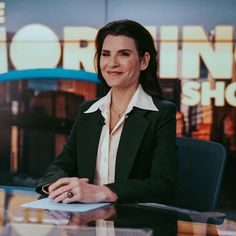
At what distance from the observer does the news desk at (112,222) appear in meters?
1.35

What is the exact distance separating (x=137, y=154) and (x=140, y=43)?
371 millimetres

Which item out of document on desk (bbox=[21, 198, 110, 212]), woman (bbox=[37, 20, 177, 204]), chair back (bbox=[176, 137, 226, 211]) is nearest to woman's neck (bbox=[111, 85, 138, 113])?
woman (bbox=[37, 20, 177, 204])

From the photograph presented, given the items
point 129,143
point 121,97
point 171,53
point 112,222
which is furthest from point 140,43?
point 171,53

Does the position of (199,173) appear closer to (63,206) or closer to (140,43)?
(140,43)

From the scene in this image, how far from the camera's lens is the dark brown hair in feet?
6.22

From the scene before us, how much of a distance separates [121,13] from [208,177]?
7.45 ft

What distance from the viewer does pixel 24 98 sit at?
4191 millimetres

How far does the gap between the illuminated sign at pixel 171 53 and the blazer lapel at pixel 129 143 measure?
2212mm

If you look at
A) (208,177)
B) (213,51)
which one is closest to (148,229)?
(208,177)

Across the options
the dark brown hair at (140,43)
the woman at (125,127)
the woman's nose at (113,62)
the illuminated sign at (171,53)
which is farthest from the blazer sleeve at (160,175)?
the illuminated sign at (171,53)

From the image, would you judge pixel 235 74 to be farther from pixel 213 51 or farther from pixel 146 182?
pixel 146 182

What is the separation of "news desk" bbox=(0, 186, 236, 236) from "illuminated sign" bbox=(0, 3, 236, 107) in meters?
2.39

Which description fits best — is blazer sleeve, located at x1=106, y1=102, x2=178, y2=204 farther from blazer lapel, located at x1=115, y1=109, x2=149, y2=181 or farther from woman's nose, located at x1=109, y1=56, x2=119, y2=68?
woman's nose, located at x1=109, y1=56, x2=119, y2=68

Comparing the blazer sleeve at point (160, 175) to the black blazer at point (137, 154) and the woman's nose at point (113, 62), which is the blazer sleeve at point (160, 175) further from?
the woman's nose at point (113, 62)
